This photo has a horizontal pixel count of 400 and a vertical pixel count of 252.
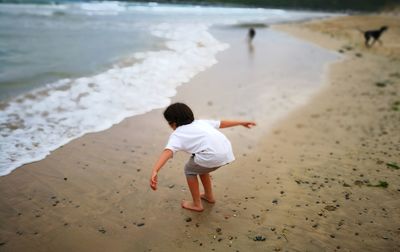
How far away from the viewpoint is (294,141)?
6078 mm

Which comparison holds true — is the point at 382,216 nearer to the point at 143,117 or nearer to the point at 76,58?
the point at 143,117

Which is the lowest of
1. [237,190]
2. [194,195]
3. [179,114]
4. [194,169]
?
[237,190]

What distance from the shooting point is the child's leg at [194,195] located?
3.99m

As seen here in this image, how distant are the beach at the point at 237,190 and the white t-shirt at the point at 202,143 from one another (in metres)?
0.73

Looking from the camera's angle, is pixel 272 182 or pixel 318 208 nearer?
pixel 318 208

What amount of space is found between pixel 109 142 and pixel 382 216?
157 inches

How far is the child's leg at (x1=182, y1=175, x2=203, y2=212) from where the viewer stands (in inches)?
157

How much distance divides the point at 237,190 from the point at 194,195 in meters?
0.71

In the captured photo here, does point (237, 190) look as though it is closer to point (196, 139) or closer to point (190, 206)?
point (190, 206)

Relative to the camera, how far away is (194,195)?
Answer: 4078 mm

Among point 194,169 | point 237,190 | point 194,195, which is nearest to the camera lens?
point 194,169

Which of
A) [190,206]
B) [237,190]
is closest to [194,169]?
[190,206]

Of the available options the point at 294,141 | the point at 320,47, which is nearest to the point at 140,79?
the point at 294,141

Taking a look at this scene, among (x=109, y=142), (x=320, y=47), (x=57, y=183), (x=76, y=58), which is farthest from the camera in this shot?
(x=320, y=47)
